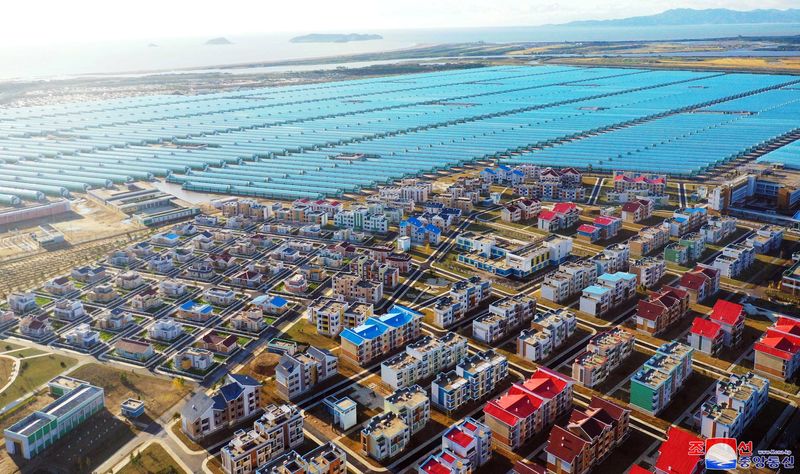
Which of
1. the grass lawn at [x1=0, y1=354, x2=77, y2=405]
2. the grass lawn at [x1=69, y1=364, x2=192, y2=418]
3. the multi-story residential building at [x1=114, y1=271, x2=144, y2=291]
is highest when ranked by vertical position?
the multi-story residential building at [x1=114, y1=271, x2=144, y2=291]

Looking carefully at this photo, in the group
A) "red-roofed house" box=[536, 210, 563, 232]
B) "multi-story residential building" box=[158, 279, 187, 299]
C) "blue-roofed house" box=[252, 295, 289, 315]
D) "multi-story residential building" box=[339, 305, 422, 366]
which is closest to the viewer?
"multi-story residential building" box=[339, 305, 422, 366]

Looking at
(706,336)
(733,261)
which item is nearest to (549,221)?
(733,261)

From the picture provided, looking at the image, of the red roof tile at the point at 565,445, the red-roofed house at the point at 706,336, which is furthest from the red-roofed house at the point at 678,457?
the red-roofed house at the point at 706,336

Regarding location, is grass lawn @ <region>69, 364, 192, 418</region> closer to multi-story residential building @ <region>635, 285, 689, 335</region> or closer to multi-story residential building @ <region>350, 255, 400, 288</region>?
multi-story residential building @ <region>350, 255, 400, 288</region>

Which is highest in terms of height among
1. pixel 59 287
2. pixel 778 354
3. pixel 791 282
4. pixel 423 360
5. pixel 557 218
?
pixel 59 287

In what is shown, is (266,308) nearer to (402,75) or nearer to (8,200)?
(8,200)

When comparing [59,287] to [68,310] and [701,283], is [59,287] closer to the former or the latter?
[68,310]

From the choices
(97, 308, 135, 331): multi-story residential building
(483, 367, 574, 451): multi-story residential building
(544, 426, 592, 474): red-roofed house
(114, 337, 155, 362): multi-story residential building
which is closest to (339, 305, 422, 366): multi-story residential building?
(483, 367, 574, 451): multi-story residential building
